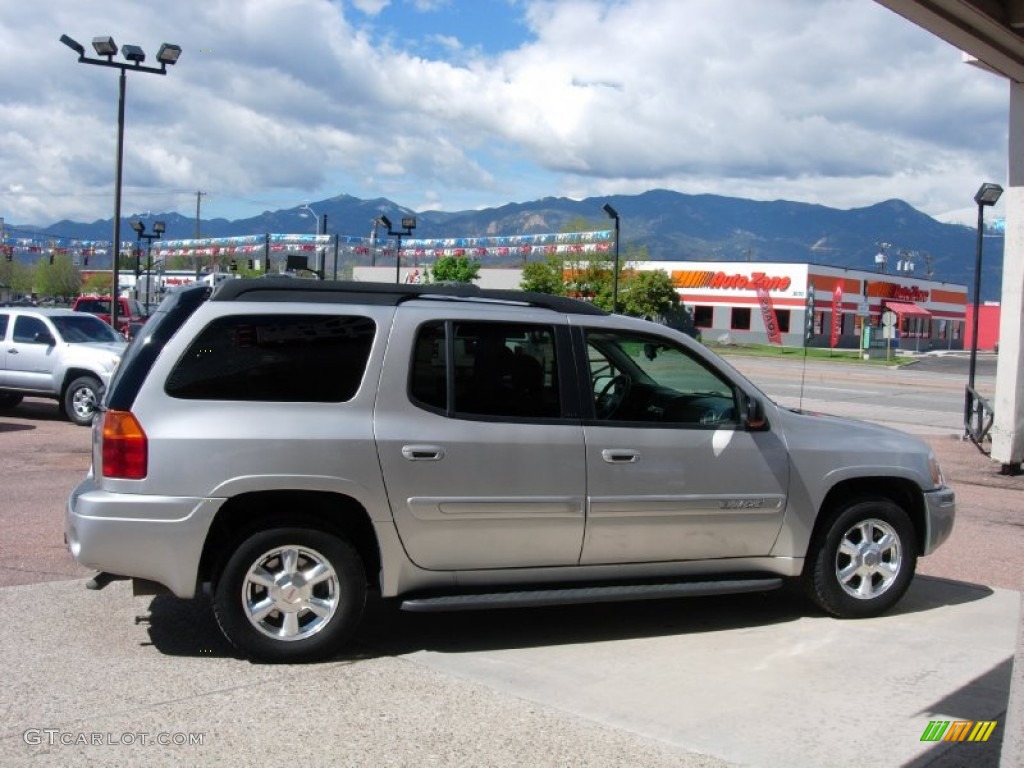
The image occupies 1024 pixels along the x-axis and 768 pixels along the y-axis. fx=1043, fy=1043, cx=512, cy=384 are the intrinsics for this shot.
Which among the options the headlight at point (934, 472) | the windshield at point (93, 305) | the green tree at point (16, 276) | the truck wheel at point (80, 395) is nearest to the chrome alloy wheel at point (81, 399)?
the truck wheel at point (80, 395)

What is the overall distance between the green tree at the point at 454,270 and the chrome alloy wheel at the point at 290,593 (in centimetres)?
5969

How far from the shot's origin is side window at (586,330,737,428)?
6.01 metres

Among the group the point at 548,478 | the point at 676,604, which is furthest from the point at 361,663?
the point at 676,604

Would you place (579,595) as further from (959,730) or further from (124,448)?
(124,448)

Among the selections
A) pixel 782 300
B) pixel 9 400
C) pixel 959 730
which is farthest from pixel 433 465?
pixel 782 300

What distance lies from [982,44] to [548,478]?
8.48m

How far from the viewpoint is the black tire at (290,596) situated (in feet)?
17.0

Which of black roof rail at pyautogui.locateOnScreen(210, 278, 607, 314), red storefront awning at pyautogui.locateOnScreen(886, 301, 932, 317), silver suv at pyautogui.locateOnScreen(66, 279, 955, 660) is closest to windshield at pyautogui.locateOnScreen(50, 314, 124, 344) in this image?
silver suv at pyautogui.locateOnScreen(66, 279, 955, 660)

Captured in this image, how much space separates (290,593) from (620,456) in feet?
6.20

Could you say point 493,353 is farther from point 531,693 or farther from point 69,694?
point 69,694

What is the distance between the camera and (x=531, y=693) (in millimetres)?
5000

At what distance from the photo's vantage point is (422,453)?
535 centimetres

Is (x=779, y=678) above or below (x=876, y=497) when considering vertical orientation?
below

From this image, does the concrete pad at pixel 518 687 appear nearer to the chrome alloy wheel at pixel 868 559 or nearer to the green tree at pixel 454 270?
the chrome alloy wheel at pixel 868 559
